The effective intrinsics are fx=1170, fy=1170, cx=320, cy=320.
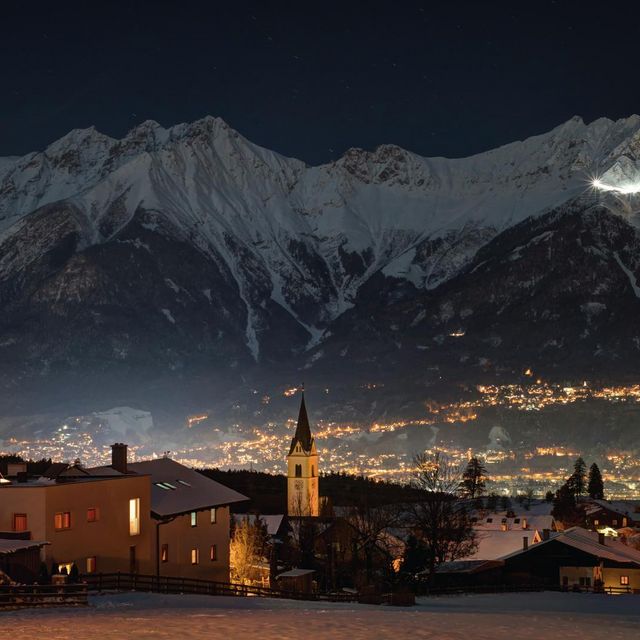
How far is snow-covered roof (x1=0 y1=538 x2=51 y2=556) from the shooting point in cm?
3996

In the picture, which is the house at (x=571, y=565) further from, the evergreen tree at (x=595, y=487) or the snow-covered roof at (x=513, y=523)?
the evergreen tree at (x=595, y=487)

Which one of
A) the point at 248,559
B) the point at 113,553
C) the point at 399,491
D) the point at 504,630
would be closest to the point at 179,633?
the point at 504,630

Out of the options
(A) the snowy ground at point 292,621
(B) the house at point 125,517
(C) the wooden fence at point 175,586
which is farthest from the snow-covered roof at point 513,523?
(A) the snowy ground at point 292,621

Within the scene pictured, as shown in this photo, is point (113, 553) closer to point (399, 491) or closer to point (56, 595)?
point (56, 595)

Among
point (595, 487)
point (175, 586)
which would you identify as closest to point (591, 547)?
point (175, 586)

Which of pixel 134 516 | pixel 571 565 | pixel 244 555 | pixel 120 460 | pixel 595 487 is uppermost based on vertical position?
pixel 595 487

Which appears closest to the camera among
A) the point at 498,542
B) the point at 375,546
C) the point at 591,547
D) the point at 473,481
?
the point at 375,546

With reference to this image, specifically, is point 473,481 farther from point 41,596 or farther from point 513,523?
point 41,596

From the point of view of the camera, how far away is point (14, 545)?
41250 mm

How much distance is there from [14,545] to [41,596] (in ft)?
29.6

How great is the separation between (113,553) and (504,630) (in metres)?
23.5

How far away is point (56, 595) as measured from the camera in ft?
108

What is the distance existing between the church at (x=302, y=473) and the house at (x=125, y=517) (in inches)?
2520

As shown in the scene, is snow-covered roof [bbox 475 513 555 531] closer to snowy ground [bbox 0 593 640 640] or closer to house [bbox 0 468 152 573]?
house [bbox 0 468 152 573]
